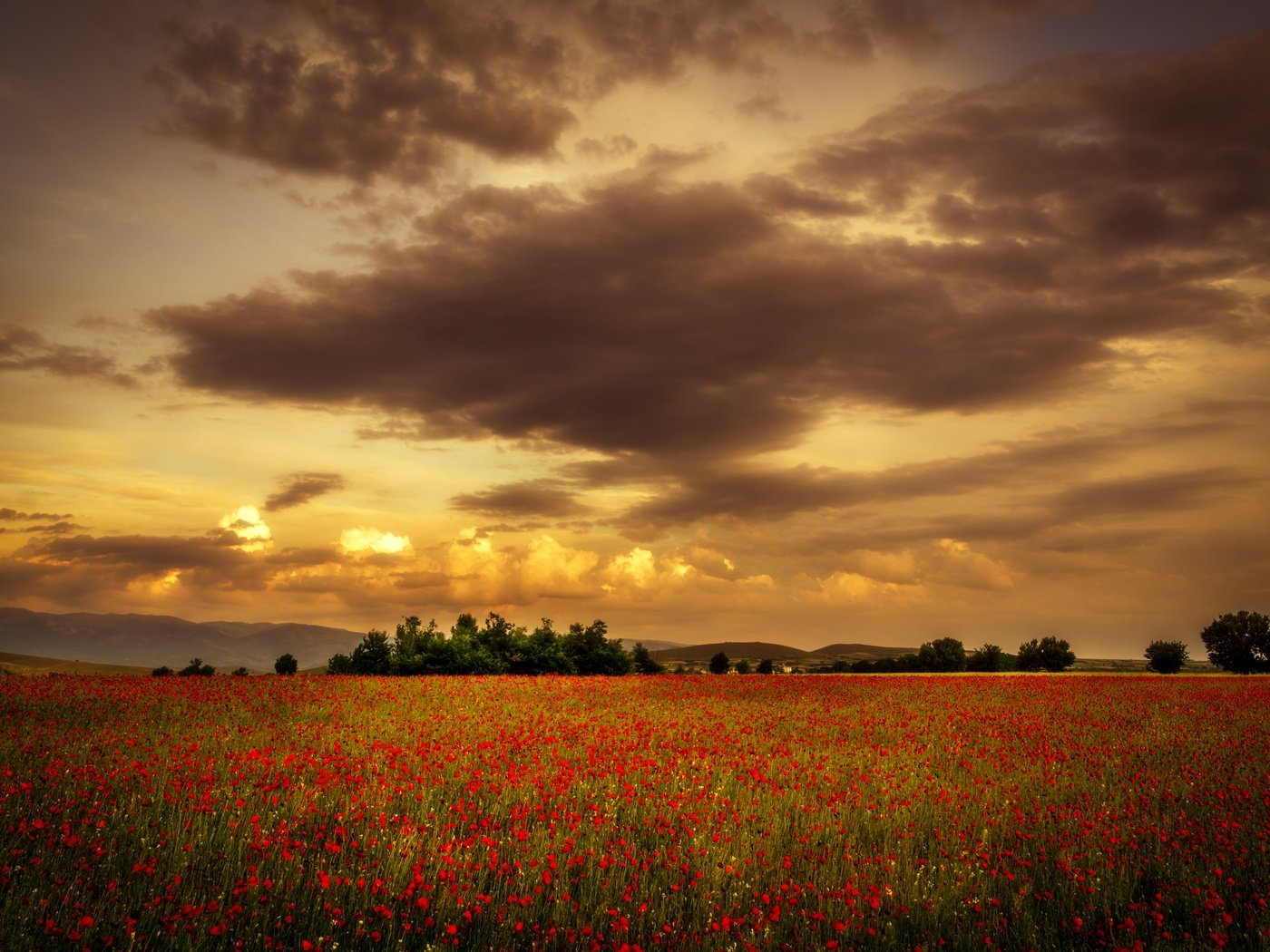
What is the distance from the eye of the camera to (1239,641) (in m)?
95.9

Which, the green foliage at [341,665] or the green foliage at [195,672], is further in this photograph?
the green foliage at [341,665]

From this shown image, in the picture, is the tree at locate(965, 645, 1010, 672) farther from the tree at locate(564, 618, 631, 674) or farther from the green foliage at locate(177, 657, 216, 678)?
the green foliage at locate(177, 657, 216, 678)

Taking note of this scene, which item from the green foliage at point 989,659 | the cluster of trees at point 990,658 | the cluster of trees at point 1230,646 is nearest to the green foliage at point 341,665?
the cluster of trees at point 990,658

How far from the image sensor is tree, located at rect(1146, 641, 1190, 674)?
93.2 meters

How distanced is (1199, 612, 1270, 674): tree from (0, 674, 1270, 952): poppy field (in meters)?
98.9

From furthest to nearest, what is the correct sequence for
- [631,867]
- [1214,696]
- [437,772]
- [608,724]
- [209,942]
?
[1214,696] < [608,724] < [437,772] < [631,867] < [209,942]

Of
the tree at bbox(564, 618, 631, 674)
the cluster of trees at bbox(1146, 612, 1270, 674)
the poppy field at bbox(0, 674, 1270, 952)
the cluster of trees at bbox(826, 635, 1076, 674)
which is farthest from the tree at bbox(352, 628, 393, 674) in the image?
the cluster of trees at bbox(1146, 612, 1270, 674)

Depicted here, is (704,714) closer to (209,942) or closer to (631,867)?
(631,867)

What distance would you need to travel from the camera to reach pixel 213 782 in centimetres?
1071

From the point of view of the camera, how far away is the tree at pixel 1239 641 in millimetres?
94438

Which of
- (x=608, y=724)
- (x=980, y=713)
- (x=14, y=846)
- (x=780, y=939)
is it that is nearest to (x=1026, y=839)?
(x=780, y=939)

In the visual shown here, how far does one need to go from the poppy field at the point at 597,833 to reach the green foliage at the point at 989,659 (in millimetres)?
81788

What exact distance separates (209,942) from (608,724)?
12953 millimetres

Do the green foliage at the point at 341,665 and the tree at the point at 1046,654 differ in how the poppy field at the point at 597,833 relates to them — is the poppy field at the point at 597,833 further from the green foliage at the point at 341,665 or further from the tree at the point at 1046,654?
the tree at the point at 1046,654
